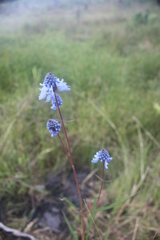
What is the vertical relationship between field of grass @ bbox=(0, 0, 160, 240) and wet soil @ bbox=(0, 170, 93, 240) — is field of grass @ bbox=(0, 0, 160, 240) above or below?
above

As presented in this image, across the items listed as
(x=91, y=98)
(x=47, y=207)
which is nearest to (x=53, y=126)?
(x=47, y=207)

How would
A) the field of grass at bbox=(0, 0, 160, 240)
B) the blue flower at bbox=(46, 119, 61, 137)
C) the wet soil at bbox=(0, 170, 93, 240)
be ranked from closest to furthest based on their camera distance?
the blue flower at bbox=(46, 119, 61, 137)
the wet soil at bbox=(0, 170, 93, 240)
the field of grass at bbox=(0, 0, 160, 240)

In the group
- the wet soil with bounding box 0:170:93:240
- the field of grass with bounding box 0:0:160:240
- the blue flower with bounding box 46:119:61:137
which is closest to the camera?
the blue flower with bounding box 46:119:61:137

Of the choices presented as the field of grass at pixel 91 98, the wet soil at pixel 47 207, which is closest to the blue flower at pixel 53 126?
the field of grass at pixel 91 98

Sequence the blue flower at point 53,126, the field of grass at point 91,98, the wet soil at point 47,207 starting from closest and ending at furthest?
the blue flower at point 53,126, the wet soil at point 47,207, the field of grass at point 91,98

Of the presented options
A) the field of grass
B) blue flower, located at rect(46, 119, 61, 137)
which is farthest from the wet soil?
blue flower, located at rect(46, 119, 61, 137)

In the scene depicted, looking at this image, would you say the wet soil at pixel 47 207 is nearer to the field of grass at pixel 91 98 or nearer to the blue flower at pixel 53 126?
the field of grass at pixel 91 98

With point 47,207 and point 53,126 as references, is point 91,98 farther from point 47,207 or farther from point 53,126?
point 53,126

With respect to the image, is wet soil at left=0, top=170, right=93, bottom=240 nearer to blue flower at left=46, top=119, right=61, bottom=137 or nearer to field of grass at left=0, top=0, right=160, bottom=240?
field of grass at left=0, top=0, right=160, bottom=240
